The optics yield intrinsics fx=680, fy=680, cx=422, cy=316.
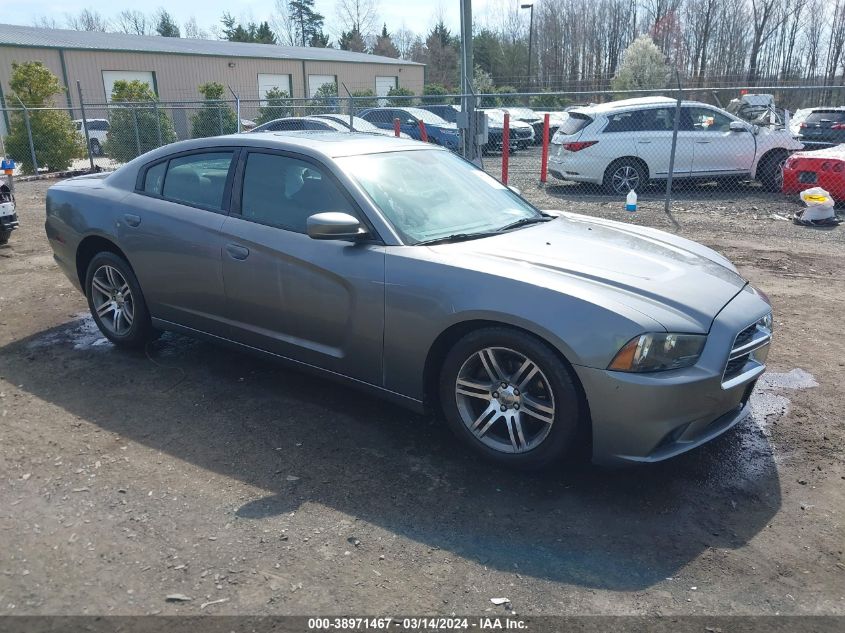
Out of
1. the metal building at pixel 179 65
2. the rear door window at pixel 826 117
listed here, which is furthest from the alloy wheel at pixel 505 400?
→ the metal building at pixel 179 65

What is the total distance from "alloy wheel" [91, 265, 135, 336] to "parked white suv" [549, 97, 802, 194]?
942 centimetres

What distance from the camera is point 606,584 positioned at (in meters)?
2.63

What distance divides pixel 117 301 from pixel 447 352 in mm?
2853

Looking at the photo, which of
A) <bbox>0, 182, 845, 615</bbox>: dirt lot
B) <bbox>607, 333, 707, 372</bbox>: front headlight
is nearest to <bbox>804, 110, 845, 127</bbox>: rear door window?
<bbox>0, 182, 845, 615</bbox>: dirt lot

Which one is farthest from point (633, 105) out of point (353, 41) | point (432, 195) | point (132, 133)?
point (353, 41)

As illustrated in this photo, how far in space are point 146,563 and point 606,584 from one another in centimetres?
184

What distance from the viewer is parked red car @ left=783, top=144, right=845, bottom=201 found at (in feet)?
34.9

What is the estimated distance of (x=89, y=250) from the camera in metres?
5.13

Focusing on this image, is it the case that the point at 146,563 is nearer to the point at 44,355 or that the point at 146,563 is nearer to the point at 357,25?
the point at 44,355

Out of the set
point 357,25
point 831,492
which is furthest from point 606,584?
point 357,25

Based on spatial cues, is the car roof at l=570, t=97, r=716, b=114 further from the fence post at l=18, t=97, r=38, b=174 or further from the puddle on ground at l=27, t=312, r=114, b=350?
the fence post at l=18, t=97, r=38, b=174

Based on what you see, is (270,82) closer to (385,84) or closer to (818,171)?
(385,84)

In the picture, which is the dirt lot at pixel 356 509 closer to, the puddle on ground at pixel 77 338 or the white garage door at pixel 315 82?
the puddle on ground at pixel 77 338

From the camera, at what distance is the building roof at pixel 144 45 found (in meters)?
33.8
